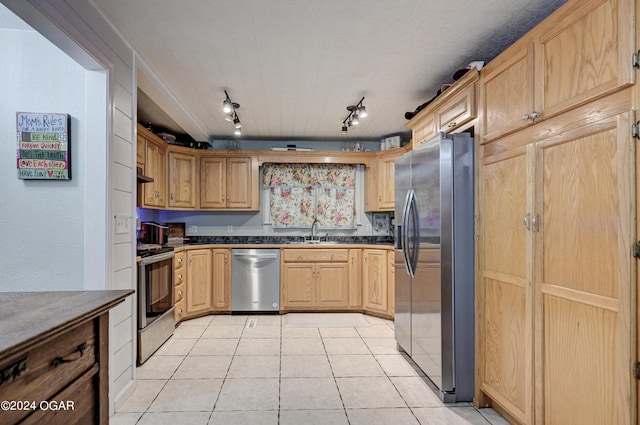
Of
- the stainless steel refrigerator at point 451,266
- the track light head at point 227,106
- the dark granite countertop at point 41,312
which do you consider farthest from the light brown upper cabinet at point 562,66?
the track light head at point 227,106

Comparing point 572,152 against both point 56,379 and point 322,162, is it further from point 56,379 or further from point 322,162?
point 322,162

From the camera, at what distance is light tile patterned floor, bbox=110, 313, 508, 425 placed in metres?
2.02

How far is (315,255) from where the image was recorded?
4312 mm

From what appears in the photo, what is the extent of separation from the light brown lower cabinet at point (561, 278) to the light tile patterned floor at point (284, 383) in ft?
1.58

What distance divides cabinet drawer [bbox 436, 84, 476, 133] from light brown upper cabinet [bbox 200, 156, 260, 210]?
269 cm

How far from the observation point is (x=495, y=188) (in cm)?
200

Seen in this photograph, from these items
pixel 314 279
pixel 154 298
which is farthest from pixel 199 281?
pixel 314 279

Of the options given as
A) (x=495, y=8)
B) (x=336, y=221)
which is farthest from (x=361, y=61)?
(x=336, y=221)

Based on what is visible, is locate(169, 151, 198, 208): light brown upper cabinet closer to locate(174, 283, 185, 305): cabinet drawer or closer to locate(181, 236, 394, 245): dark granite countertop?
locate(181, 236, 394, 245): dark granite countertop

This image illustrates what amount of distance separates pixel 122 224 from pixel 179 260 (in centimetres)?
167

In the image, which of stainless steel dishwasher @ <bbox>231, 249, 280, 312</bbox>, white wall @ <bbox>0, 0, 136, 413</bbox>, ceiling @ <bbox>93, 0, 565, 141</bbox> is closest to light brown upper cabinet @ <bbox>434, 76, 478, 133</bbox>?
ceiling @ <bbox>93, 0, 565, 141</bbox>

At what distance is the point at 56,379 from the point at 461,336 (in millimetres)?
2107

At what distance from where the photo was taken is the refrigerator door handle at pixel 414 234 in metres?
2.54

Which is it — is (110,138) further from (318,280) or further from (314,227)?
(314,227)
